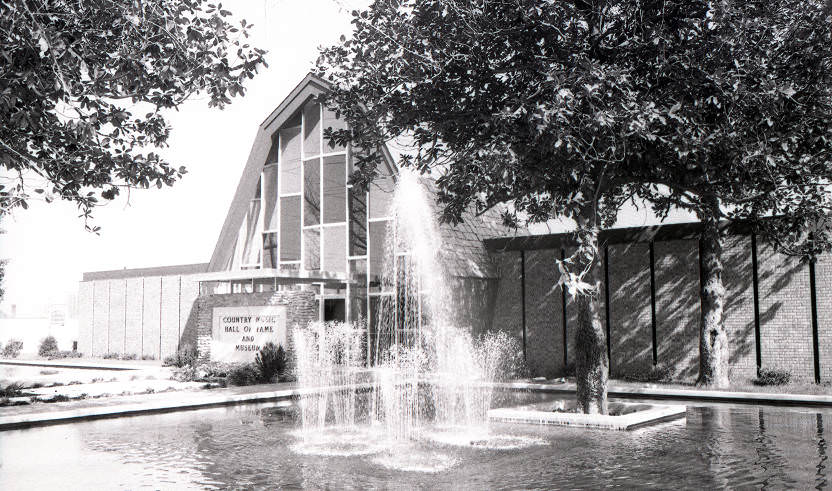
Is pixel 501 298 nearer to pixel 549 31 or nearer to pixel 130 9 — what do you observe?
pixel 549 31

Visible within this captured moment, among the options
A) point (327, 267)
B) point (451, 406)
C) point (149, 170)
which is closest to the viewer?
point (149, 170)

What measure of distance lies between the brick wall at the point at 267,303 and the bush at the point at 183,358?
53.3 inches

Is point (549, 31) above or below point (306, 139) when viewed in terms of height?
below

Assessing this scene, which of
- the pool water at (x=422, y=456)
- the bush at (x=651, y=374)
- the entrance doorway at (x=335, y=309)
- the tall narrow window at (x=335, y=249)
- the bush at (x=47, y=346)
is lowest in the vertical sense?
the pool water at (x=422, y=456)

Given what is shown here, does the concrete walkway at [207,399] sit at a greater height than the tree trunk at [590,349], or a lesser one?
lesser

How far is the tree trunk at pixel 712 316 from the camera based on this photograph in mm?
18906

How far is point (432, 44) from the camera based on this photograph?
537 inches

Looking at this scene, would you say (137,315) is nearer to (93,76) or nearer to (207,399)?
(207,399)

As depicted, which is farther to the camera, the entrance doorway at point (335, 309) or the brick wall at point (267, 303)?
the entrance doorway at point (335, 309)

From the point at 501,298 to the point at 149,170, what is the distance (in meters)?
16.1

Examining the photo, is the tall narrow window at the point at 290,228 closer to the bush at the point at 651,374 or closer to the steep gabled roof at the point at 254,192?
the steep gabled roof at the point at 254,192

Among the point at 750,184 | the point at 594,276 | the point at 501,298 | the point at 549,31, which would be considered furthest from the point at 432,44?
the point at 501,298

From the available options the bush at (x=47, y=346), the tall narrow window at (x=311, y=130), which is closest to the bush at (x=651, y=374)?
the tall narrow window at (x=311, y=130)

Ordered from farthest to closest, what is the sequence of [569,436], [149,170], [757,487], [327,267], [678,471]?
1. [327,267]
2. [569,436]
3. [149,170]
4. [678,471]
5. [757,487]
